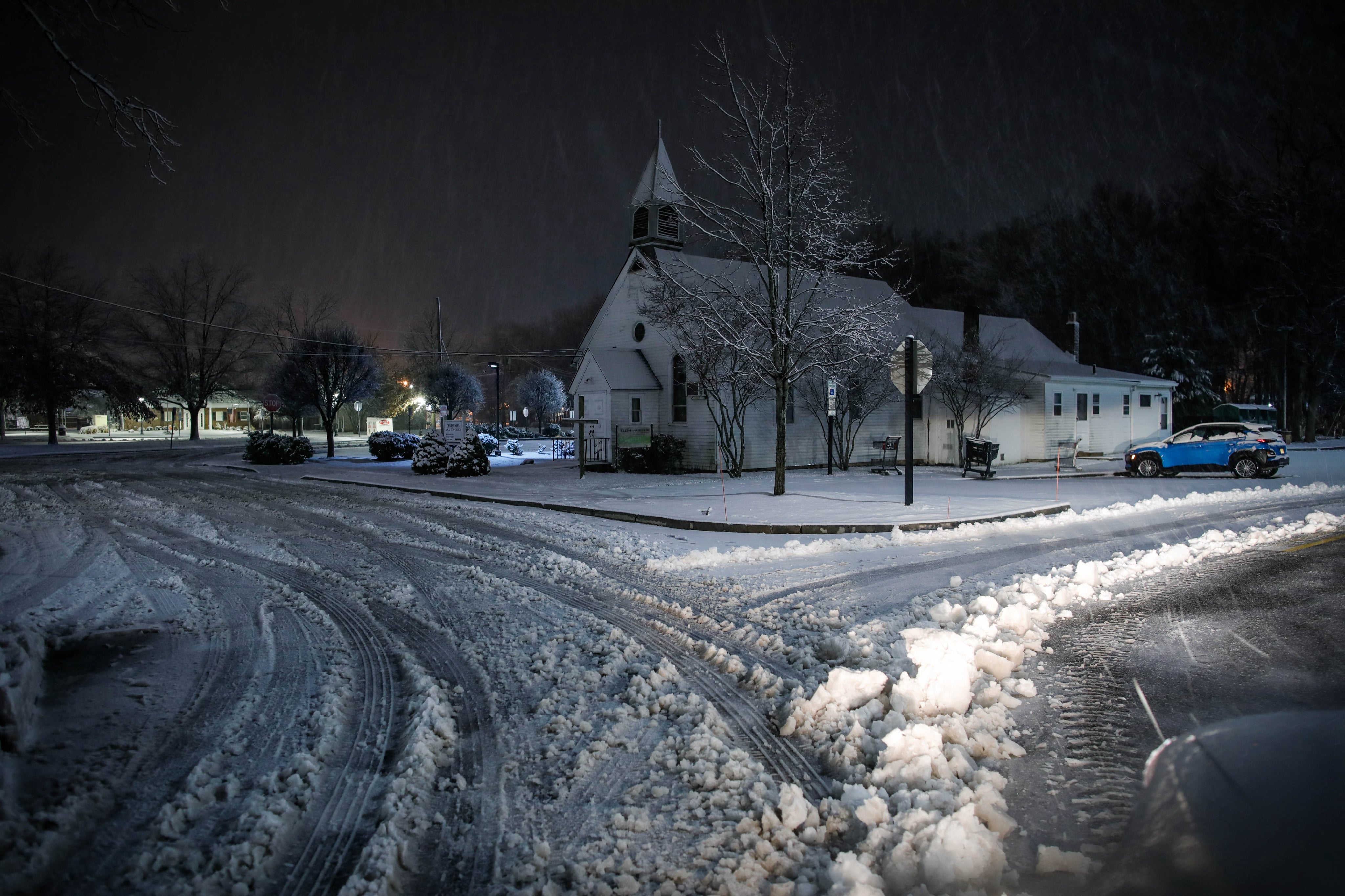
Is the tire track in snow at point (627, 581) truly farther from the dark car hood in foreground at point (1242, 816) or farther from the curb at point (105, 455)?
the curb at point (105, 455)

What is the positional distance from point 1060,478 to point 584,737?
2226 cm

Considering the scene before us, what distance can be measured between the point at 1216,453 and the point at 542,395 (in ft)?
186

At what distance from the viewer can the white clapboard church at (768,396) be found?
26.7 m

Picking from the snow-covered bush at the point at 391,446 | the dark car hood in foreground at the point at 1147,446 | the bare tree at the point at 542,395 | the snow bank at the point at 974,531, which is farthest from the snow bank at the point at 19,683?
the bare tree at the point at 542,395

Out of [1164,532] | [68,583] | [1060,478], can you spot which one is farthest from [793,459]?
[68,583]

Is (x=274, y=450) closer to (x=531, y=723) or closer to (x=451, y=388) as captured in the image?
(x=451, y=388)

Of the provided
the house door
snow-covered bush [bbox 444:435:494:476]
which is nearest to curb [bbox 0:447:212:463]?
snow-covered bush [bbox 444:435:494:476]

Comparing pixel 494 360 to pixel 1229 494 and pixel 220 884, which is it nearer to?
pixel 1229 494

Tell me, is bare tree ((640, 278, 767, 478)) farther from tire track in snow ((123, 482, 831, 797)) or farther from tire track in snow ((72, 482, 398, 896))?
tire track in snow ((72, 482, 398, 896))

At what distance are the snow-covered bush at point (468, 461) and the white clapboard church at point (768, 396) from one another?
14.6 ft

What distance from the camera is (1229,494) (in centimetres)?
1711

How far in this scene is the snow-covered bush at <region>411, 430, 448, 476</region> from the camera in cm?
2527

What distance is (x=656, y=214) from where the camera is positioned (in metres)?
28.3

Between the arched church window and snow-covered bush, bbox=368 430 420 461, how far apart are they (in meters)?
14.7
